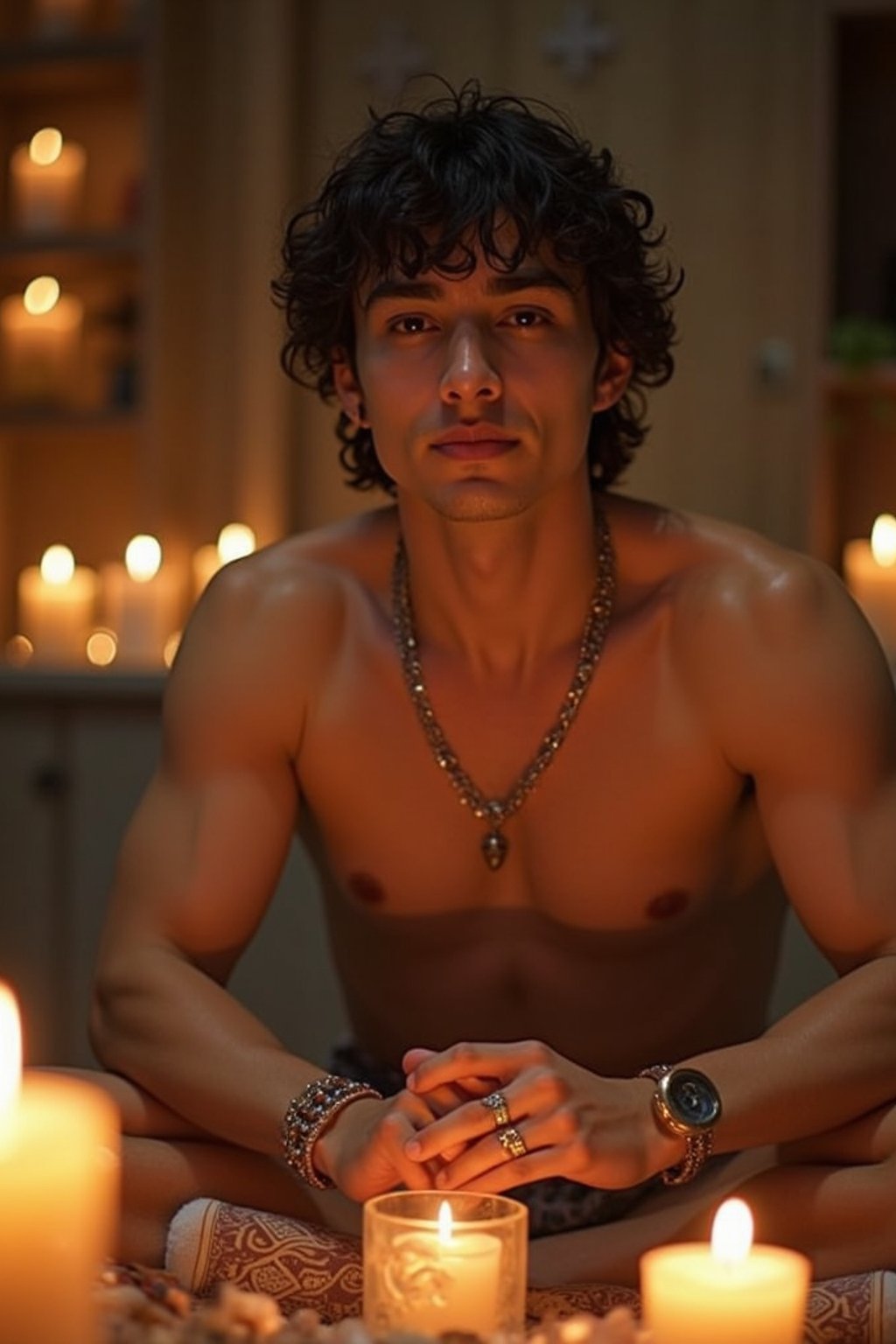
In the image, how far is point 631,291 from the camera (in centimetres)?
190

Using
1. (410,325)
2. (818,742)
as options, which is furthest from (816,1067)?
(410,325)

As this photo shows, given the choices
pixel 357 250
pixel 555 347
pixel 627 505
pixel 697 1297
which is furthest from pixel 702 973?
pixel 697 1297

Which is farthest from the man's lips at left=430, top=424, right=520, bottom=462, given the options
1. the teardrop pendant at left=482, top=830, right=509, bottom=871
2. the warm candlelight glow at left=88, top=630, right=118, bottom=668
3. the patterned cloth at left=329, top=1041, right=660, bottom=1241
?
the warm candlelight glow at left=88, top=630, right=118, bottom=668

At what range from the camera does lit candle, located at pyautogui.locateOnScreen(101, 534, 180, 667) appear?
3281 millimetres

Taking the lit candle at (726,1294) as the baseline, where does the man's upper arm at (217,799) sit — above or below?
above

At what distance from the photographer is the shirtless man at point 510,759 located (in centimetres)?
163

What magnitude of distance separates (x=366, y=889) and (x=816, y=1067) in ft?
1.69

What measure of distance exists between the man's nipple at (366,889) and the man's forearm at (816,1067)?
16.9 inches

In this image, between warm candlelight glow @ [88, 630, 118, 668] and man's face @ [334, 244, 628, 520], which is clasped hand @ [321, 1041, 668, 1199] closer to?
man's face @ [334, 244, 628, 520]

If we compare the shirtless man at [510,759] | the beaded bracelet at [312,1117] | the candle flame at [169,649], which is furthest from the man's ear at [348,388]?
the candle flame at [169,649]

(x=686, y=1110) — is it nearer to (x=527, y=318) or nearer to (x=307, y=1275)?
(x=307, y=1275)

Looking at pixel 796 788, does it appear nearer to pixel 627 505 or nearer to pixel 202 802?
pixel 627 505

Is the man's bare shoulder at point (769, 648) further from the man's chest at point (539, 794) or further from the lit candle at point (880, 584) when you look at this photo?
the lit candle at point (880, 584)

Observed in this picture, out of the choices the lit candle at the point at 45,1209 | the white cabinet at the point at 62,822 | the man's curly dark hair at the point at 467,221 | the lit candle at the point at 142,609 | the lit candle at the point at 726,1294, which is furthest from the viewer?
the lit candle at the point at 142,609
